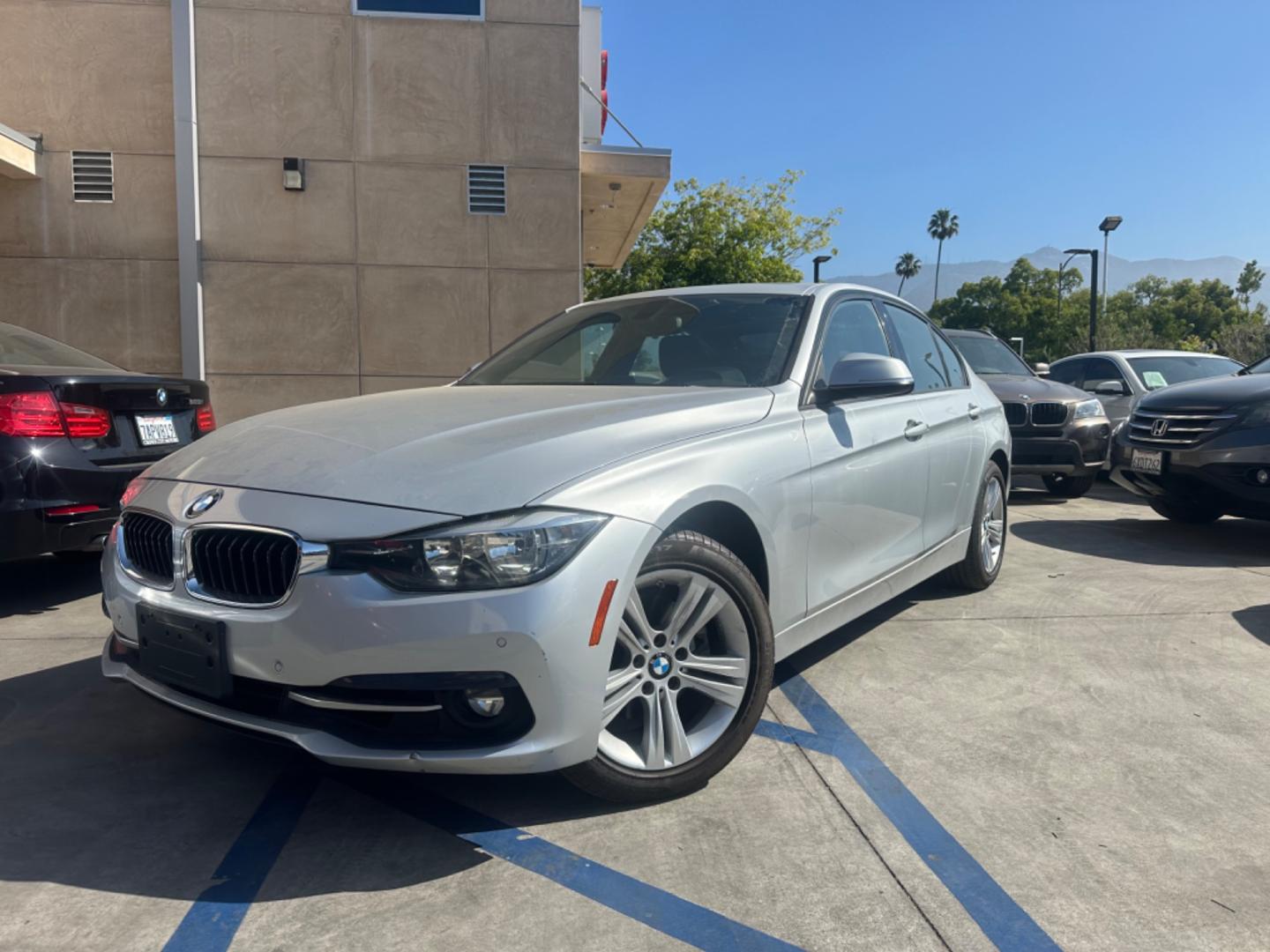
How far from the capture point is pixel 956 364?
5.26 metres

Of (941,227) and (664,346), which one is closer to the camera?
(664,346)

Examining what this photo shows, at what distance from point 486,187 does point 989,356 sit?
5.71 meters

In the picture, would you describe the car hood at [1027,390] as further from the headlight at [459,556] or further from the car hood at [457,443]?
the headlight at [459,556]

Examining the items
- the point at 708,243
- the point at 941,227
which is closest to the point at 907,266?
the point at 941,227

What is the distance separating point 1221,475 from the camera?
6.38m

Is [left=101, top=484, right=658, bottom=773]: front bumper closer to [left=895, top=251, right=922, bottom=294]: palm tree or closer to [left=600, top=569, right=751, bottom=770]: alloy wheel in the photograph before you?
[left=600, top=569, right=751, bottom=770]: alloy wheel

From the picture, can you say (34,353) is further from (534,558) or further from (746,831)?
(746,831)

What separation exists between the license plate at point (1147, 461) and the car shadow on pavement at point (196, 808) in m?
5.62

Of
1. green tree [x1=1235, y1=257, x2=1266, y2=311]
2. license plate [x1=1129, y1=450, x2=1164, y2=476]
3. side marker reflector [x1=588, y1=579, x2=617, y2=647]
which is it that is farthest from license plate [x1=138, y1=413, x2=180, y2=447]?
green tree [x1=1235, y1=257, x2=1266, y2=311]

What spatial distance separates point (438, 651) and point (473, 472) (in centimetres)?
46

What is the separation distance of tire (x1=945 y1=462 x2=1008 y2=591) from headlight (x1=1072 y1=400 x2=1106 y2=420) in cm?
399

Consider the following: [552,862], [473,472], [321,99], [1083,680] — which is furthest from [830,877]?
[321,99]

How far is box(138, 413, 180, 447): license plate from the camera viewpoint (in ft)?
16.0

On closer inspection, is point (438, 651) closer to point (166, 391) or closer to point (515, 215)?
point (166, 391)
